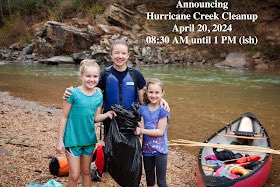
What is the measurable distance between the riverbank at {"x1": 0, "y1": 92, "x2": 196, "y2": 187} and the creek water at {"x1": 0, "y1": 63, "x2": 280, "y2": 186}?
3.55ft

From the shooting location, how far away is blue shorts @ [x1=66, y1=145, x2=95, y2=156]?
311 centimetres

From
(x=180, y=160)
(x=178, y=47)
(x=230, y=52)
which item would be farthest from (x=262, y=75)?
(x=180, y=160)

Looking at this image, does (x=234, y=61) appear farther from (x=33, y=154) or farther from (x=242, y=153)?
(x=33, y=154)

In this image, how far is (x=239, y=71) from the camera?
18234mm

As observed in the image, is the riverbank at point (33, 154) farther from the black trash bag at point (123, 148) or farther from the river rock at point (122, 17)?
the river rock at point (122, 17)

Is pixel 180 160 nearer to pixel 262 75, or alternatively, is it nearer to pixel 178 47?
pixel 262 75

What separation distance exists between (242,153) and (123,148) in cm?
272

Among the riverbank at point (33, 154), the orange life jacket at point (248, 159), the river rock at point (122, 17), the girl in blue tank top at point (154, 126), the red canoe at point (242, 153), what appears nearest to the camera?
the girl in blue tank top at point (154, 126)

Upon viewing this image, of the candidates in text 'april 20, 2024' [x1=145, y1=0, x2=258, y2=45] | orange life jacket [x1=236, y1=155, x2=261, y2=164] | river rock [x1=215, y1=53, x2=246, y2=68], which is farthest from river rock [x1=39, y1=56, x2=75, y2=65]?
orange life jacket [x1=236, y1=155, x2=261, y2=164]

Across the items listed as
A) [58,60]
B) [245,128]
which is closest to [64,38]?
[58,60]

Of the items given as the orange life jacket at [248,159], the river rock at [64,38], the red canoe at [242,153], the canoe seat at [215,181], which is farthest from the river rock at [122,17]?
the canoe seat at [215,181]

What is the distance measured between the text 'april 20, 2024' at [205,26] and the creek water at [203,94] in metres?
4.36

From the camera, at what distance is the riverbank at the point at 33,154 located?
4.05 m

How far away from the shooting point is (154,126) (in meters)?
3.25
